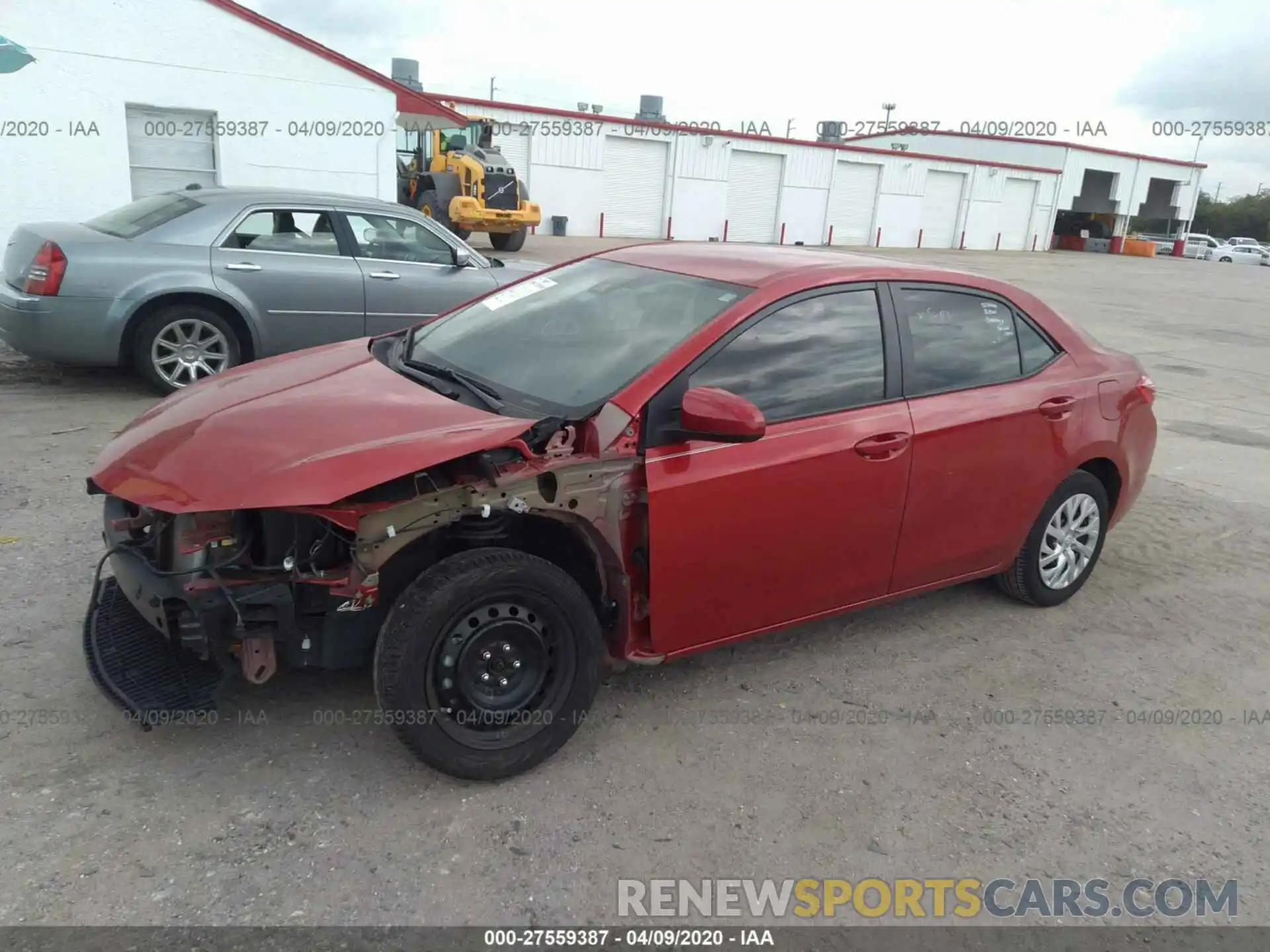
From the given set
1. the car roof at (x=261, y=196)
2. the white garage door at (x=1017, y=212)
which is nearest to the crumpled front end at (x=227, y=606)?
the car roof at (x=261, y=196)

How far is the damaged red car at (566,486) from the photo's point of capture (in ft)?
9.00

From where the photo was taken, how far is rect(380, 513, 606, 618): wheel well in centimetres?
292

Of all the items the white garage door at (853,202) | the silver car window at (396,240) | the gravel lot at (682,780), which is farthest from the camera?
the white garage door at (853,202)

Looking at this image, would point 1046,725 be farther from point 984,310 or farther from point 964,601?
point 984,310

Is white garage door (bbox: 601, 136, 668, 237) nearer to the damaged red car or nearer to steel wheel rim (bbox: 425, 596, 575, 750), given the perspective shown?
the damaged red car

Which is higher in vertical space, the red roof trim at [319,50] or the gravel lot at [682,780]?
the red roof trim at [319,50]

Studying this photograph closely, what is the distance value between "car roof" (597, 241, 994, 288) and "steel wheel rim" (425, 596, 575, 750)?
1473 mm

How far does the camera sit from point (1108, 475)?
445 centimetres

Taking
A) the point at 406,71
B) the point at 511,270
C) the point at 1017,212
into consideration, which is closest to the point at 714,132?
the point at 406,71

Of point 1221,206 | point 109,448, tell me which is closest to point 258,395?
point 109,448

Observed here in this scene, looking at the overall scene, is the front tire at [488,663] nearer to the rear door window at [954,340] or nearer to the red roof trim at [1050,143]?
the rear door window at [954,340]

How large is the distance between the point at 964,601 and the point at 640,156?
98.8 feet

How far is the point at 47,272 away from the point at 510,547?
516cm

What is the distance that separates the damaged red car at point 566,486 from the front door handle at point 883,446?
1cm
